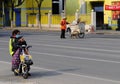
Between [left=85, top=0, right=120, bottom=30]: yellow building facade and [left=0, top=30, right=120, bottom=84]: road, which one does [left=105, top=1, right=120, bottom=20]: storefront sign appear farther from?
[left=0, top=30, right=120, bottom=84]: road

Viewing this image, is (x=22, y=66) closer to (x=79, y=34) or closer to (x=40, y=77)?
(x=40, y=77)

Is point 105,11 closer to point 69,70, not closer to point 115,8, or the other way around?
point 115,8

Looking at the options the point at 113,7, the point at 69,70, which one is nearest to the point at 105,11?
the point at 113,7

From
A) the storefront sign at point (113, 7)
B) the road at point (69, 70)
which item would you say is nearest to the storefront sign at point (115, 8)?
the storefront sign at point (113, 7)

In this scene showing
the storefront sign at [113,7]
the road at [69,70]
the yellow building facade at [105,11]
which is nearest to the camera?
the road at [69,70]

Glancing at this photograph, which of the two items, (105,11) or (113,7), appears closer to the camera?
(113,7)

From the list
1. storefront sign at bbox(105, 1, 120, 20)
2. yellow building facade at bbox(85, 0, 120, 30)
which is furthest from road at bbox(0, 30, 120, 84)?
yellow building facade at bbox(85, 0, 120, 30)

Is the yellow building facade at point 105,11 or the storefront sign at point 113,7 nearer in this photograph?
the storefront sign at point 113,7

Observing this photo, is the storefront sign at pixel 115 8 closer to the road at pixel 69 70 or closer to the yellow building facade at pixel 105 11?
the yellow building facade at pixel 105 11

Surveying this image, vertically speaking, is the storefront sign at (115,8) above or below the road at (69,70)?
above

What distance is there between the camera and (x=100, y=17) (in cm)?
6631

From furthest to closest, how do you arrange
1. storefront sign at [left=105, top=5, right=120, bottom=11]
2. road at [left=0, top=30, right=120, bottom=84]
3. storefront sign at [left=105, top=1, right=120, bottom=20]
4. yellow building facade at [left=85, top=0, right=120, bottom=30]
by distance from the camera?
1. yellow building facade at [left=85, top=0, right=120, bottom=30]
2. storefront sign at [left=105, top=1, right=120, bottom=20]
3. storefront sign at [left=105, top=5, right=120, bottom=11]
4. road at [left=0, top=30, right=120, bottom=84]

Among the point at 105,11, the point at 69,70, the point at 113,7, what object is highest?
the point at 113,7

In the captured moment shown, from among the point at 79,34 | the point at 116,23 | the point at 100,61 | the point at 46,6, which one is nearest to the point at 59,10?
the point at 46,6
